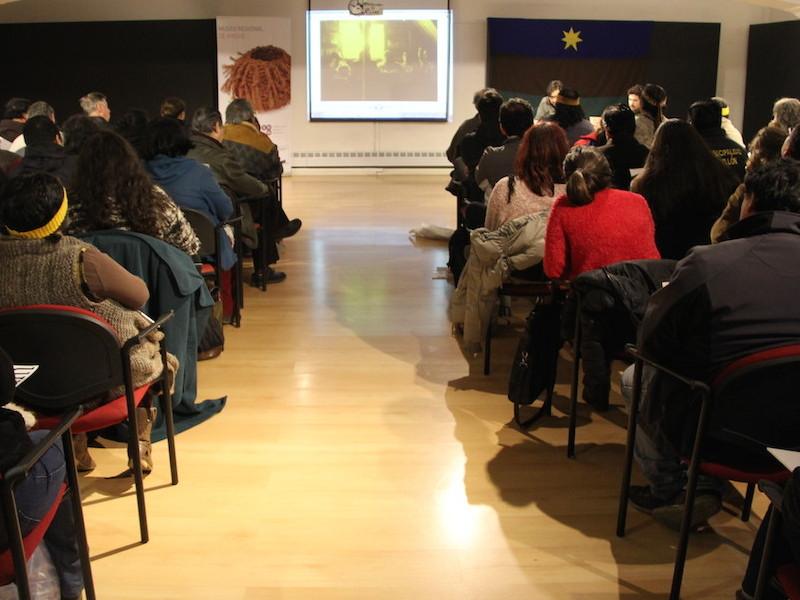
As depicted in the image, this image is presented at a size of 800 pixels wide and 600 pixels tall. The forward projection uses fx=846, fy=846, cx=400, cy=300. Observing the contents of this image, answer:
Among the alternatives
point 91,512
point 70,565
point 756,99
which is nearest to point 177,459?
point 91,512

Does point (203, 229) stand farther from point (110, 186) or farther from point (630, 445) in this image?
point (630, 445)

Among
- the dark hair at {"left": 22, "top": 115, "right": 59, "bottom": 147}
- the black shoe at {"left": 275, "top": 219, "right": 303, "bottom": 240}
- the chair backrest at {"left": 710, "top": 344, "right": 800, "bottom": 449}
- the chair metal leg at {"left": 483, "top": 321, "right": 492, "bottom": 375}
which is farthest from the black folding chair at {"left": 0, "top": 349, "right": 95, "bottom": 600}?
the black shoe at {"left": 275, "top": 219, "right": 303, "bottom": 240}

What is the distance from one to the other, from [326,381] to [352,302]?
145 centimetres

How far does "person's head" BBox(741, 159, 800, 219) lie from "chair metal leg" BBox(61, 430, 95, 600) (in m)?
1.81

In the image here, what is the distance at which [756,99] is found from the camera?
11.8 metres

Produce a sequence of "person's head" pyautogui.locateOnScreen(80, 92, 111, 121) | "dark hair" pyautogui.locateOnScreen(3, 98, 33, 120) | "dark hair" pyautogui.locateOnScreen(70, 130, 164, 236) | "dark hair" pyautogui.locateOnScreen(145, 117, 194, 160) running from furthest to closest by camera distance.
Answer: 1. "person's head" pyautogui.locateOnScreen(80, 92, 111, 121)
2. "dark hair" pyautogui.locateOnScreen(3, 98, 33, 120)
3. "dark hair" pyautogui.locateOnScreen(145, 117, 194, 160)
4. "dark hair" pyautogui.locateOnScreen(70, 130, 164, 236)

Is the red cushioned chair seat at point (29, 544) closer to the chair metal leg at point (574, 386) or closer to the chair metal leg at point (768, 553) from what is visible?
the chair metal leg at point (768, 553)

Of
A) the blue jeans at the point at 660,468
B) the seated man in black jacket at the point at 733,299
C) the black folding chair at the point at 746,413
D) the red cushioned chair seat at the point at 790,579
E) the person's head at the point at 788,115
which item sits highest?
the person's head at the point at 788,115

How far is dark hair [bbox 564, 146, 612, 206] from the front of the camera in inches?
127

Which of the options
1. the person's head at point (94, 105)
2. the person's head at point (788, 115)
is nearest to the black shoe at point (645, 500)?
the person's head at point (788, 115)

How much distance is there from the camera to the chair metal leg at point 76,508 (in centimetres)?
200

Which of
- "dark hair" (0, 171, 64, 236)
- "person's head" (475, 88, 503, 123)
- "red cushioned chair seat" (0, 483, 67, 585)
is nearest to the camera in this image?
"red cushioned chair seat" (0, 483, 67, 585)

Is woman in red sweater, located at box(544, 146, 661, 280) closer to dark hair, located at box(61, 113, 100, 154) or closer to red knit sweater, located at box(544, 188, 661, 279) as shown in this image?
red knit sweater, located at box(544, 188, 661, 279)

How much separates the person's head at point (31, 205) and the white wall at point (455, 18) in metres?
9.76
